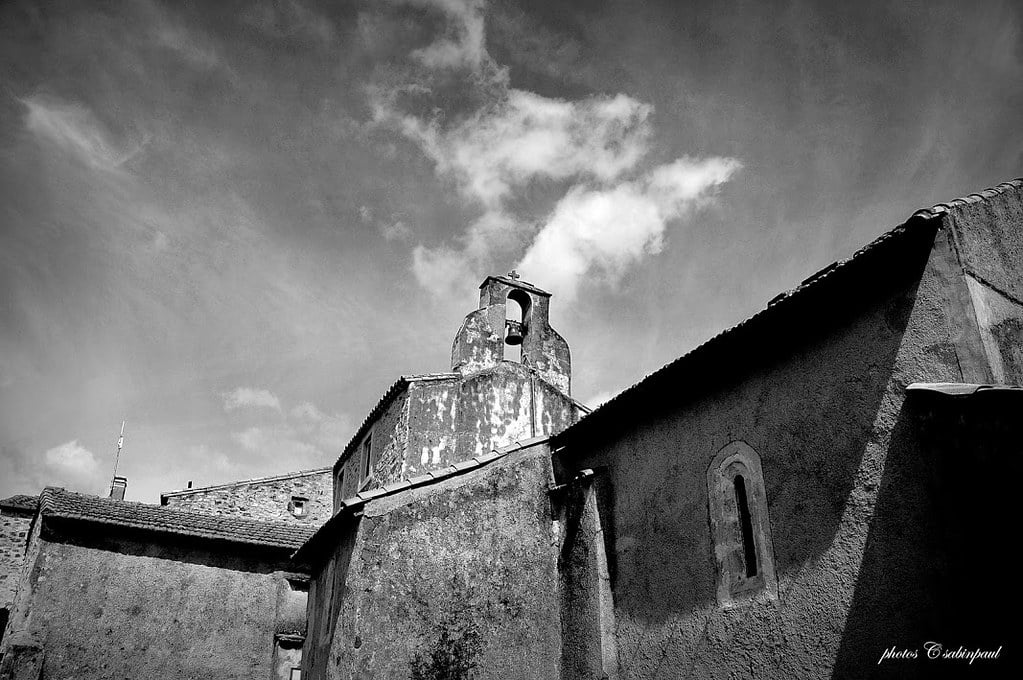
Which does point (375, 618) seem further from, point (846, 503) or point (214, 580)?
point (214, 580)

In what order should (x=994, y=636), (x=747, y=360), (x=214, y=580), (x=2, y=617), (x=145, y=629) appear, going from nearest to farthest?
1. (x=994, y=636)
2. (x=747, y=360)
3. (x=145, y=629)
4. (x=214, y=580)
5. (x=2, y=617)

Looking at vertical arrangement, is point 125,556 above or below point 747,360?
below

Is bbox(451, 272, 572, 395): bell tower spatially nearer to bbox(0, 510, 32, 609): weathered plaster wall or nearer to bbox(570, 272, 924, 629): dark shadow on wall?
bbox(570, 272, 924, 629): dark shadow on wall

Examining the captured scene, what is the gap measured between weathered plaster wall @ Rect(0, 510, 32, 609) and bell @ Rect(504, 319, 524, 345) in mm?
15036

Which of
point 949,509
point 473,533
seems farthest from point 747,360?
point 473,533

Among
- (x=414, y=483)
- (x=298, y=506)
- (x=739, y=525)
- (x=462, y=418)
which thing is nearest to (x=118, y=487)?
(x=298, y=506)

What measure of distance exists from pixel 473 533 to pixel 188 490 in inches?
601

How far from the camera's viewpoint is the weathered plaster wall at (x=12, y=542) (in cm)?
2000

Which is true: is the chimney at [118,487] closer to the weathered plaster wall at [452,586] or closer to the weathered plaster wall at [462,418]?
the weathered plaster wall at [462,418]

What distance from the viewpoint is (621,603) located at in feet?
25.6

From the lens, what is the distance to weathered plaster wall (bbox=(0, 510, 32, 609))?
20000 mm

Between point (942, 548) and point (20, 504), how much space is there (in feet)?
77.4

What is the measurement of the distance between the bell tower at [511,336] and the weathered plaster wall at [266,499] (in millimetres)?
8412

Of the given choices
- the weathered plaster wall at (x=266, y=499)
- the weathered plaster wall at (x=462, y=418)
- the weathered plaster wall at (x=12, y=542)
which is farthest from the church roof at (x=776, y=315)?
the weathered plaster wall at (x=12, y=542)
